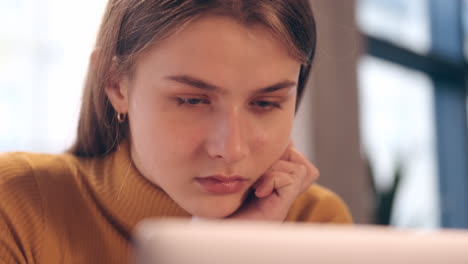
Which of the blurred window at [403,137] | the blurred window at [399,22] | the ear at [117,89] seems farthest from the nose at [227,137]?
the blurred window at [399,22]

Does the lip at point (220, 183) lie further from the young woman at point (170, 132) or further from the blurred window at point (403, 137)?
the blurred window at point (403, 137)

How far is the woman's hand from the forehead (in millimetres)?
253

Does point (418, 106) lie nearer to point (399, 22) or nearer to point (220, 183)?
point (399, 22)

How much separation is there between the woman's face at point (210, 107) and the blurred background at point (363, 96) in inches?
10.4

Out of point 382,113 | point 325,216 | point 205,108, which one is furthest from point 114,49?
point 382,113

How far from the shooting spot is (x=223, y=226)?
0.39 metres

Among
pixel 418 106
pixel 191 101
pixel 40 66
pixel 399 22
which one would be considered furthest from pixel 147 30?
pixel 418 106

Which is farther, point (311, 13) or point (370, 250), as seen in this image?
point (311, 13)

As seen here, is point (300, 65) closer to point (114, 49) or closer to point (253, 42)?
point (253, 42)

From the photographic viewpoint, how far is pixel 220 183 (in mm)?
995

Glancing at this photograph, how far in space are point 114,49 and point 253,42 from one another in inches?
10.9

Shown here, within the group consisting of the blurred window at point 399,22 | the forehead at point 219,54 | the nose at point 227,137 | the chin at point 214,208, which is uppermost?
the blurred window at point 399,22

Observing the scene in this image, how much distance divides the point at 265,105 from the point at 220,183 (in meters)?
0.16

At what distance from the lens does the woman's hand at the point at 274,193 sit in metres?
1.11
